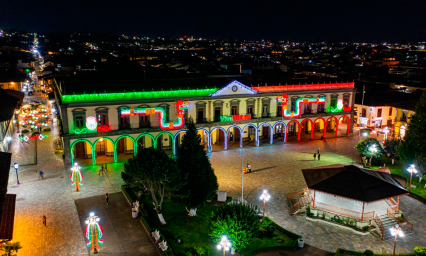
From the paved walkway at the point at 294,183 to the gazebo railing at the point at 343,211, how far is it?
157 centimetres

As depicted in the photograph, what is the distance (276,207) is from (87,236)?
1553 centimetres

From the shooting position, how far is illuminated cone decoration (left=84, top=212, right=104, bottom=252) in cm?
2294

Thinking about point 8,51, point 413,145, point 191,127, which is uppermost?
point 8,51

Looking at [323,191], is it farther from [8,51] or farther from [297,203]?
[8,51]

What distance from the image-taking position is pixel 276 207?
30.0 metres

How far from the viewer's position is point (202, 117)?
46188 millimetres

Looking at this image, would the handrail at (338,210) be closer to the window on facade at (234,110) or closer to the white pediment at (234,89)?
the window on facade at (234,110)

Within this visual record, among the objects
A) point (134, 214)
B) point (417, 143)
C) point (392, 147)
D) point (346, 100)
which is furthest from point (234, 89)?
point (134, 214)

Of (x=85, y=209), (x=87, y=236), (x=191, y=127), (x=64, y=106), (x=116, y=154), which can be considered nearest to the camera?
(x=87, y=236)

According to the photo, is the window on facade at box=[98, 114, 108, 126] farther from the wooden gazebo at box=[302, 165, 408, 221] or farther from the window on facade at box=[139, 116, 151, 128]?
the wooden gazebo at box=[302, 165, 408, 221]

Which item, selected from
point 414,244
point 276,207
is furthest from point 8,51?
point 414,244

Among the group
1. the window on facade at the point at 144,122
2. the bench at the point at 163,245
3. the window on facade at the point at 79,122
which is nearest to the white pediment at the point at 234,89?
the window on facade at the point at 144,122

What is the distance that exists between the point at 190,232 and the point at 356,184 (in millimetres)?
13579

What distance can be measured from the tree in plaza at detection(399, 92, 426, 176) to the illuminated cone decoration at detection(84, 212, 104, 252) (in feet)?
102
